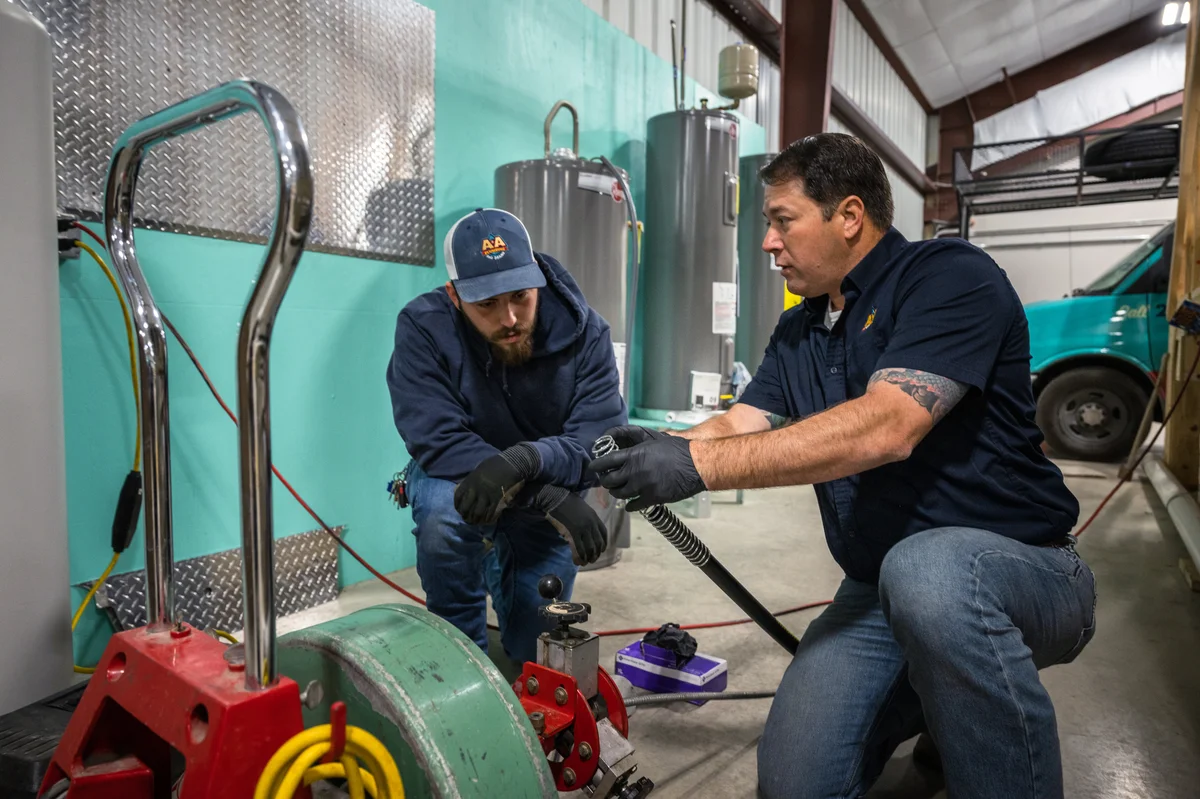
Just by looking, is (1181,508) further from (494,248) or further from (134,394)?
(134,394)

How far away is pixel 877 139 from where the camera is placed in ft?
28.5

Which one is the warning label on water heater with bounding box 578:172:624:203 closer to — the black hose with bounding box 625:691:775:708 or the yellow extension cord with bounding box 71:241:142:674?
the yellow extension cord with bounding box 71:241:142:674

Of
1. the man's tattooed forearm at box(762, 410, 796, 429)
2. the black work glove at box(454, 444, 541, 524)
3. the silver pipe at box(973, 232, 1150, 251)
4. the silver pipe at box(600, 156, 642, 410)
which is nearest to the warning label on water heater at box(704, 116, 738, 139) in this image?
the silver pipe at box(600, 156, 642, 410)

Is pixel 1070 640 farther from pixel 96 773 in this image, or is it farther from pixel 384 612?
pixel 96 773

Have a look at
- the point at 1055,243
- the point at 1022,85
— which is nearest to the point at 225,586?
the point at 1055,243

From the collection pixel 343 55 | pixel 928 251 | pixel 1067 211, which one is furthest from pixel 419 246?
pixel 1067 211

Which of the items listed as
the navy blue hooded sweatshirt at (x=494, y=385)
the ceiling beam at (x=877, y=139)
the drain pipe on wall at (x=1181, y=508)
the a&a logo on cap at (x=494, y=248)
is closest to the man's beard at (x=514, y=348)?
the navy blue hooded sweatshirt at (x=494, y=385)

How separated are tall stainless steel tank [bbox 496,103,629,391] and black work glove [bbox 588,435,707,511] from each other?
1779 mm

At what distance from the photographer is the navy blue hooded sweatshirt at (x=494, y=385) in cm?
177

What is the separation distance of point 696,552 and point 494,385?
2.41 ft

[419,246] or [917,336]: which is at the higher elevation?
[419,246]

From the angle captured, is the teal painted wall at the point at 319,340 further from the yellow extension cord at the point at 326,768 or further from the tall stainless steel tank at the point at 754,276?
the yellow extension cord at the point at 326,768

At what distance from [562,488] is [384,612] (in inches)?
29.8

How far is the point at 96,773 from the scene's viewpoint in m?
0.82
